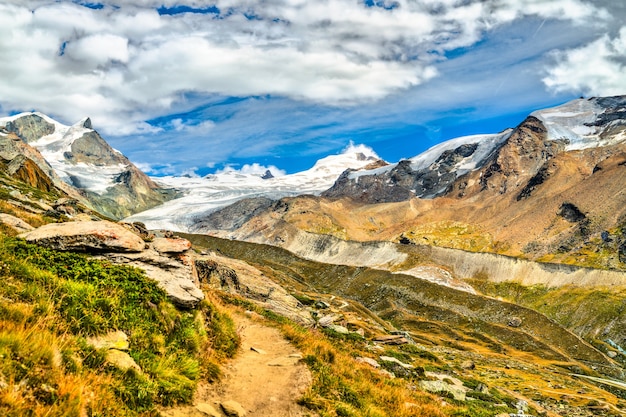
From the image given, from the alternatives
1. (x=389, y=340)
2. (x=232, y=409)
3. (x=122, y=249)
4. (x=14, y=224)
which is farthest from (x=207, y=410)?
(x=389, y=340)

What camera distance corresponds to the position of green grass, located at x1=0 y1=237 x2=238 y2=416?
6.92m

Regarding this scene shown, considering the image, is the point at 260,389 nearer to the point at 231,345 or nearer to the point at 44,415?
the point at 231,345

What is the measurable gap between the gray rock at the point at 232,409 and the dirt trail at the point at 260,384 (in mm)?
150

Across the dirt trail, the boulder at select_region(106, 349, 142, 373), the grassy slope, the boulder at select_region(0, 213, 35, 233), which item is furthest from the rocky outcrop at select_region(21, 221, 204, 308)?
the grassy slope

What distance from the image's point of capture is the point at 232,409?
1038 cm

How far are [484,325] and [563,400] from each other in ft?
268

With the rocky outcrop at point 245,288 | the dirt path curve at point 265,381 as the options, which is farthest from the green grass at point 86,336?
the rocky outcrop at point 245,288

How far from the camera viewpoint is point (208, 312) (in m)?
14.7

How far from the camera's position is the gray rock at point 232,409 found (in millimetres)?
10344

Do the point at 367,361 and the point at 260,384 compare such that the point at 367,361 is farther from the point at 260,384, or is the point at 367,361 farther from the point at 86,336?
the point at 86,336

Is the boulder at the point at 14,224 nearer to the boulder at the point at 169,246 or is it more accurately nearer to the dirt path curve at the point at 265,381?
the boulder at the point at 169,246

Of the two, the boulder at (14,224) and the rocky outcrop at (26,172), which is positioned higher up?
the rocky outcrop at (26,172)

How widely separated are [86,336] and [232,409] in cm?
386

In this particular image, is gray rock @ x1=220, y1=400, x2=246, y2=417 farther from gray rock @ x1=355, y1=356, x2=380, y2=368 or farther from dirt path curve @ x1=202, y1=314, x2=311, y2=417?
gray rock @ x1=355, y1=356, x2=380, y2=368
